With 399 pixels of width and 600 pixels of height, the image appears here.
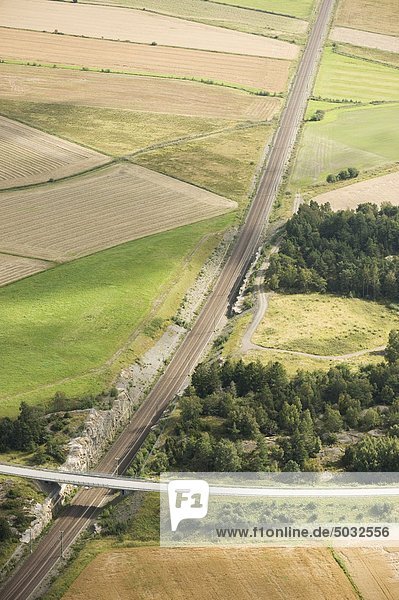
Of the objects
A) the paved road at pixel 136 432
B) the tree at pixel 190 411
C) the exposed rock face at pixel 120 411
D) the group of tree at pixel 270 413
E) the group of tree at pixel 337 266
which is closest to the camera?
the paved road at pixel 136 432

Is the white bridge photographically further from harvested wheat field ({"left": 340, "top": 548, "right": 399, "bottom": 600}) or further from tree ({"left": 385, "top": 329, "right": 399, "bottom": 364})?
tree ({"left": 385, "top": 329, "right": 399, "bottom": 364})

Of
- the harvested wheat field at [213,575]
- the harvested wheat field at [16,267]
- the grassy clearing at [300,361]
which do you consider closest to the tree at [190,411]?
the grassy clearing at [300,361]

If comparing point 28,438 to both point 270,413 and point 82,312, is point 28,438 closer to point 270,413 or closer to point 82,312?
point 270,413

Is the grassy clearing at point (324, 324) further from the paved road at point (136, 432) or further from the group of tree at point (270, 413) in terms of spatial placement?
the group of tree at point (270, 413)

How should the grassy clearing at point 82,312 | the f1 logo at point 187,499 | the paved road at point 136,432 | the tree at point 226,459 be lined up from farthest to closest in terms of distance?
the grassy clearing at point 82,312, the tree at point 226,459, the f1 logo at point 187,499, the paved road at point 136,432

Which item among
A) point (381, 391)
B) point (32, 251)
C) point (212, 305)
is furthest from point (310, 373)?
point (32, 251)

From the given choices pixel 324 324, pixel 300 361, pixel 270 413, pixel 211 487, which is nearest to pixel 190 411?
pixel 270 413
